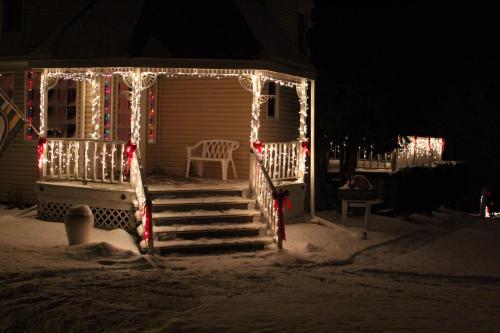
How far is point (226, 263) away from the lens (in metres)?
12.1

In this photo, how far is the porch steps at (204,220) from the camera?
42.5 ft

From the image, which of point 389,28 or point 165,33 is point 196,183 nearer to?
point 165,33

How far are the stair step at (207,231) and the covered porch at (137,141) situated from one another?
1.07 ft

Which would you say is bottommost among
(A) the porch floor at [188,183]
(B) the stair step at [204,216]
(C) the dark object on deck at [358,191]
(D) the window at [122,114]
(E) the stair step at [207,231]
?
(E) the stair step at [207,231]

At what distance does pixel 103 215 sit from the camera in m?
14.4

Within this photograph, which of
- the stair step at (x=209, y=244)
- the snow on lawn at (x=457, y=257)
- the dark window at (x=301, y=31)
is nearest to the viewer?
the snow on lawn at (x=457, y=257)

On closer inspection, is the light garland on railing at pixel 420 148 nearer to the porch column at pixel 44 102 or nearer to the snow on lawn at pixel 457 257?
the snow on lawn at pixel 457 257

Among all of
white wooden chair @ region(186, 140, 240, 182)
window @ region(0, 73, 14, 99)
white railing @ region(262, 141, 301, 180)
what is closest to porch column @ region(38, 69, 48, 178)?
Answer: window @ region(0, 73, 14, 99)

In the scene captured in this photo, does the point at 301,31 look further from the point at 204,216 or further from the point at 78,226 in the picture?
the point at 78,226

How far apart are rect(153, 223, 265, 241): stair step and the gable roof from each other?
119 inches

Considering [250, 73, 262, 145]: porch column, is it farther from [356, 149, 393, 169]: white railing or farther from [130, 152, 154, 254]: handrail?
[356, 149, 393, 169]: white railing

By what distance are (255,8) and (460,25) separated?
25.8 meters

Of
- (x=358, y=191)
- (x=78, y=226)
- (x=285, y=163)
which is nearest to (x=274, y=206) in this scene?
(x=358, y=191)

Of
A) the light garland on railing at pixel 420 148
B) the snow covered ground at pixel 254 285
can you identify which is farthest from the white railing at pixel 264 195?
the light garland on railing at pixel 420 148
